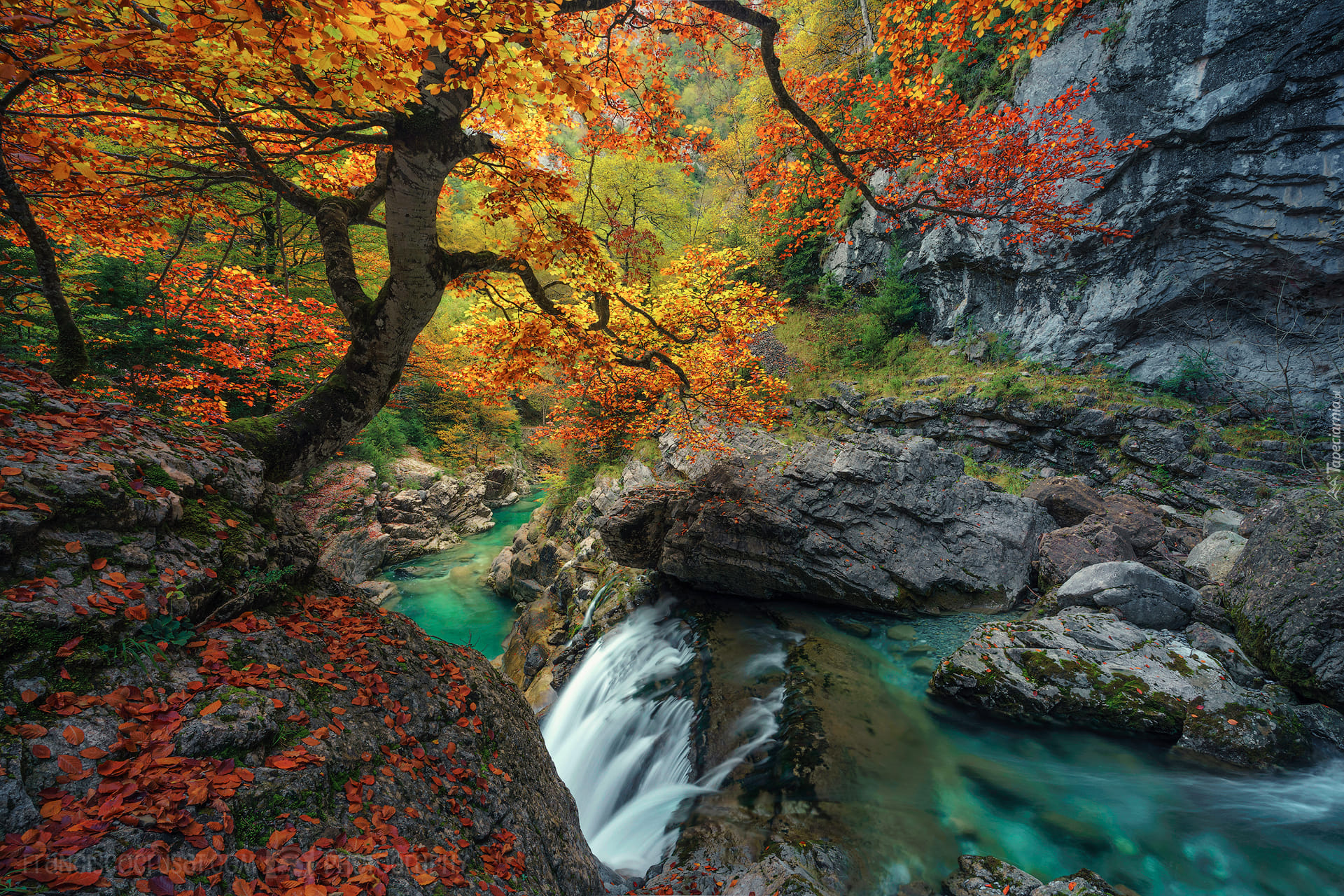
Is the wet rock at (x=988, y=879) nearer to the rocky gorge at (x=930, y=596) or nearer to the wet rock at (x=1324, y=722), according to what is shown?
the rocky gorge at (x=930, y=596)

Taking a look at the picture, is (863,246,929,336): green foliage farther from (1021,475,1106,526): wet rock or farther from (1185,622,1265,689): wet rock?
(1185,622,1265,689): wet rock

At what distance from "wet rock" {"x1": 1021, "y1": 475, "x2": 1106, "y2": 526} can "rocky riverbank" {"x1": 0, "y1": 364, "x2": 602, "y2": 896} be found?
10591mm

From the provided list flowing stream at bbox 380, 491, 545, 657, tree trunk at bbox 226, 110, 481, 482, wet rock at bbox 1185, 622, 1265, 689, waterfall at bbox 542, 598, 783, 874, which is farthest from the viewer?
flowing stream at bbox 380, 491, 545, 657

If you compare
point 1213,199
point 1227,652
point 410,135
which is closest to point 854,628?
point 1227,652

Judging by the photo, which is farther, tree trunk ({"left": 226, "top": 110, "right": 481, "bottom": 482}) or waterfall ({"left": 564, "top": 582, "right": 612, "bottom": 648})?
waterfall ({"left": 564, "top": 582, "right": 612, "bottom": 648})

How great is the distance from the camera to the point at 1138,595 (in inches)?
249

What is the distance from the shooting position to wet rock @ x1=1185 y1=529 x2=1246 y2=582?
7.23m

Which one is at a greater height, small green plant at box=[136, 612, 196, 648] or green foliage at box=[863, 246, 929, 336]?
green foliage at box=[863, 246, 929, 336]

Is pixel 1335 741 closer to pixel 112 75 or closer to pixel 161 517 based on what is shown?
pixel 161 517

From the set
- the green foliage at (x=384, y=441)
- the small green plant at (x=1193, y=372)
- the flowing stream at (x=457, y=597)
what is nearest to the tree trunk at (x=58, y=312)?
the flowing stream at (x=457, y=597)

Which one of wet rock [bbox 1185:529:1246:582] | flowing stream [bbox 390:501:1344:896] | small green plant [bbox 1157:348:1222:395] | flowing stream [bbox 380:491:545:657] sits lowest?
flowing stream [bbox 380:491:545:657]

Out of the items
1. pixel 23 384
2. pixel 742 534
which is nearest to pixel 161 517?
pixel 23 384

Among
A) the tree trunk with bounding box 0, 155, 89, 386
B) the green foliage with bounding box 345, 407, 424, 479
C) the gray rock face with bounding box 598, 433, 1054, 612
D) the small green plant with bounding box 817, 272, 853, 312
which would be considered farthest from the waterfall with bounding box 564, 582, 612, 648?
the small green plant with bounding box 817, 272, 853, 312

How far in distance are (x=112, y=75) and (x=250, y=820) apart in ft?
14.0
